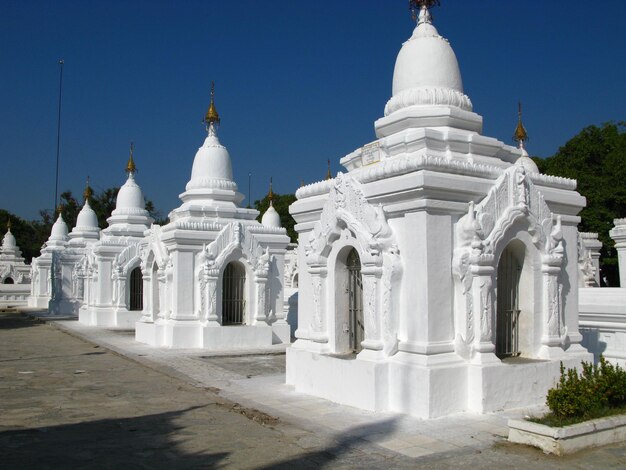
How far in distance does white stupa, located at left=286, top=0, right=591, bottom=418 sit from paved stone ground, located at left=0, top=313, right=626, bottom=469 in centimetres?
57

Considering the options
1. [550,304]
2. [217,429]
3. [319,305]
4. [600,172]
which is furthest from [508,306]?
[600,172]

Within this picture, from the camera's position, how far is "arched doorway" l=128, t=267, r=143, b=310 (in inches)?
1028

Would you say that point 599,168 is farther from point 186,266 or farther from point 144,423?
point 144,423

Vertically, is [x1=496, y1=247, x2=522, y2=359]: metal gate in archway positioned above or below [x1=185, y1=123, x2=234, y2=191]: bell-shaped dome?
below

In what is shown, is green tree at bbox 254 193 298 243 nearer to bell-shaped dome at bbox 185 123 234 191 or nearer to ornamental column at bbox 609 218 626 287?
ornamental column at bbox 609 218 626 287

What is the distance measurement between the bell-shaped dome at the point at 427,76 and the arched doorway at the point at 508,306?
2506 mm

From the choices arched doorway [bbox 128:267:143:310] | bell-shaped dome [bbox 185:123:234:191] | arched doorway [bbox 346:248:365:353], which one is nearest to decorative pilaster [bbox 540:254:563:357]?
arched doorway [bbox 346:248:365:353]

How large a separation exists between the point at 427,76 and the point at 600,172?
2914 centimetres

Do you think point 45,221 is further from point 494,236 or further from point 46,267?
point 494,236

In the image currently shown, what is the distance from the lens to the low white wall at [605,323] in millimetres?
11789

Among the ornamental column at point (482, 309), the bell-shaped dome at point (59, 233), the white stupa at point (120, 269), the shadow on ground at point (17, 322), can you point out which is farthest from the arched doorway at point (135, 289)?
the ornamental column at point (482, 309)

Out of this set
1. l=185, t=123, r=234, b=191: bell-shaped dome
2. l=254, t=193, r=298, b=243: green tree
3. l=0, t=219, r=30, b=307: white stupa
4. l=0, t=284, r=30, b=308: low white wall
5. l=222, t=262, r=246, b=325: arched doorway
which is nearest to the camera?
l=222, t=262, r=246, b=325: arched doorway

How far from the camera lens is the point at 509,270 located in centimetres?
1013

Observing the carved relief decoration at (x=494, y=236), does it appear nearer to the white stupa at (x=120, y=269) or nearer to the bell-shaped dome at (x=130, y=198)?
the white stupa at (x=120, y=269)
